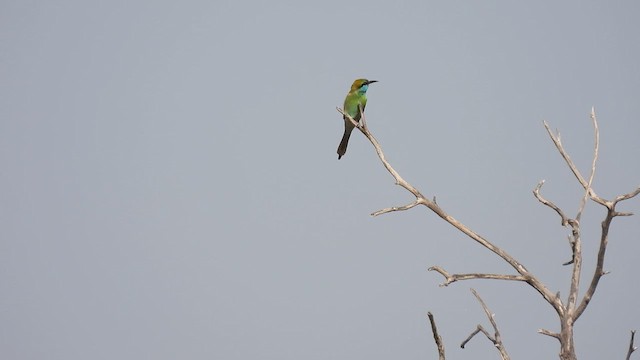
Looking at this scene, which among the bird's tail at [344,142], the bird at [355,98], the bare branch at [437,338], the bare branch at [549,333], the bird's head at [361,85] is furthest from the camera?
the bird's head at [361,85]

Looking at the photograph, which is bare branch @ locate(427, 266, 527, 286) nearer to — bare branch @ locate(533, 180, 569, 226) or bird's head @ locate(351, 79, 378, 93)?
bare branch @ locate(533, 180, 569, 226)

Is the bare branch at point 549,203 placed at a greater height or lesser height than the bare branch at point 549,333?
greater

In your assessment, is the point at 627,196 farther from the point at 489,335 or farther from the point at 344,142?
the point at 344,142

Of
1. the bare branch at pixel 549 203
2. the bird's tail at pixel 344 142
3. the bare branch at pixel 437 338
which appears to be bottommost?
the bare branch at pixel 437 338

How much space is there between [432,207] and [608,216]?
1.27 meters

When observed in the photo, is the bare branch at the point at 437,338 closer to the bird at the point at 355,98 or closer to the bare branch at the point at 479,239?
the bare branch at the point at 479,239

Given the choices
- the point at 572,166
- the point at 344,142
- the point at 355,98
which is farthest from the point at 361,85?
the point at 572,166

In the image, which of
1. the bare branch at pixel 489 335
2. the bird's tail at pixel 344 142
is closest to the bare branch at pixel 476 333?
the bare branch at pixel 489 335

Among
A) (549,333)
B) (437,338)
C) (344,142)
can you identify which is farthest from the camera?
(344,142)

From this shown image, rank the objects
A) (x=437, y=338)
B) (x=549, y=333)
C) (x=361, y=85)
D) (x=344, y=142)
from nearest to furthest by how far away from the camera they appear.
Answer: (x=437, y=338) → (x=549, y=333) → (x=344, y=142) → (x=361, y=85)

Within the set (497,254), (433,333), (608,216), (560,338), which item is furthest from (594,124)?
(433,333)

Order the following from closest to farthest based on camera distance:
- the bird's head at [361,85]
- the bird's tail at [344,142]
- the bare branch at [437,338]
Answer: the bare branch at [437,338]
the bird's tail at [344,142]
the bird's head at [361,85]

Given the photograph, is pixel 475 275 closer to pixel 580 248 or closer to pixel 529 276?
pixel 529 276

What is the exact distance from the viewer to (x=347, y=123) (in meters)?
11.5
